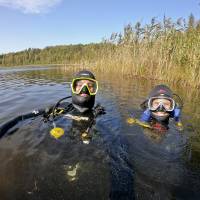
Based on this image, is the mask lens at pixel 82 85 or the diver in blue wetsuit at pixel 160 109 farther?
the mask lens at pixel 82 85

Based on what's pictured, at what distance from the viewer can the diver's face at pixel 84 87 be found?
5.84m

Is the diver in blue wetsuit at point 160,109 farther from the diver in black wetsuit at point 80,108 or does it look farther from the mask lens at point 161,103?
the diver in black wetsuit at point 80,108

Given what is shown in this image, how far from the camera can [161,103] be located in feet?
17.6

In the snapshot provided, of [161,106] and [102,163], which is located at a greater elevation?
[161,106]

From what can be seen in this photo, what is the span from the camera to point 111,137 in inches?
205

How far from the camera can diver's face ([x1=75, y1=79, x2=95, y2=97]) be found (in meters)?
5.84

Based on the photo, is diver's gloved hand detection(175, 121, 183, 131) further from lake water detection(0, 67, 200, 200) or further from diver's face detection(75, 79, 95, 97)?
diver's face detection(75, 79, 95, 97)

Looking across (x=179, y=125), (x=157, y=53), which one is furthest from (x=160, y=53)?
(x=179, y=125)

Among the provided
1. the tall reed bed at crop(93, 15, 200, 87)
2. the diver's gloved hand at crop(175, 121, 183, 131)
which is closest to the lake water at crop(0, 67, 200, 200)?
the diver's gloved hand at crop(175, 121, 183, 131)

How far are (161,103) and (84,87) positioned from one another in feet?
5.35

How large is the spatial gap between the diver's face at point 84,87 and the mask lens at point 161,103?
136cm

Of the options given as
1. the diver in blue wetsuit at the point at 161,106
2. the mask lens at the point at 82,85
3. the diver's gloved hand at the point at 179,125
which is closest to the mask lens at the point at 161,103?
the diver in blue wetsuit at the point at 161,106

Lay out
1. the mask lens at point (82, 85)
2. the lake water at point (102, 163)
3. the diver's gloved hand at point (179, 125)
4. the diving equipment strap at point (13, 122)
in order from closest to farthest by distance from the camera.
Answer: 1. the lake water at point (102, 163)
2. the diving equipment strap at point (13, 122)
3. the diver's gloved hand at point (179, 125)
4. the mask lens at point (82, 85)

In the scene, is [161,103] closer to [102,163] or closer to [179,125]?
[179,125]
